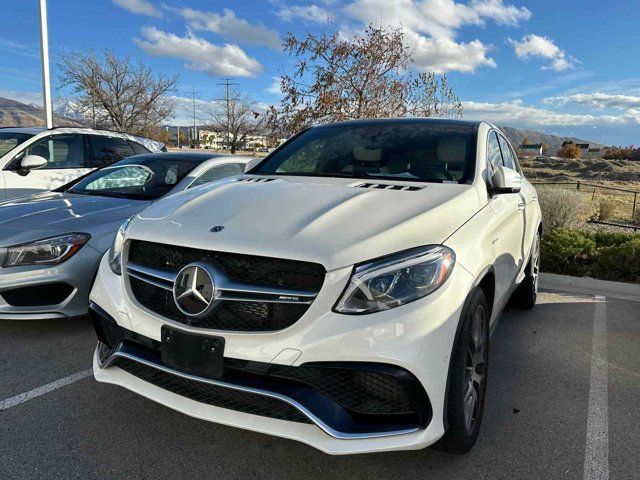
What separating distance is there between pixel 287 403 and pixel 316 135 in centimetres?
251

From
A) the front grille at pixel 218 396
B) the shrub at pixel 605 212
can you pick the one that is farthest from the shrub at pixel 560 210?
the front grille at pixel 218 396

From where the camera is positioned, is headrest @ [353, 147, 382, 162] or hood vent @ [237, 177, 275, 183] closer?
A: hood vent @ [237, 177, 275, 183]

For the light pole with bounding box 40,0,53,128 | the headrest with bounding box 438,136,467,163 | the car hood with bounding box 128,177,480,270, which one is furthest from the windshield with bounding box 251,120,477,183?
the light pole with bounding box 40,0,53,128

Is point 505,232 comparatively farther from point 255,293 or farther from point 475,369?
point 255,293

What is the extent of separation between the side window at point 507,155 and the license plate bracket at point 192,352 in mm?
3038

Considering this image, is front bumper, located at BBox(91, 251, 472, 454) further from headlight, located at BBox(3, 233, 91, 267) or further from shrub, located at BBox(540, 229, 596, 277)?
shrub, located at BBox(540, 229, 596, 277)

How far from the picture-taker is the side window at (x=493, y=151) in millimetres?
3484

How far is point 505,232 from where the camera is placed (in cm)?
319

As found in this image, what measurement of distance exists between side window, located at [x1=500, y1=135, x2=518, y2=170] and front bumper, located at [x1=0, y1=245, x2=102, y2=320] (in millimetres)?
3379

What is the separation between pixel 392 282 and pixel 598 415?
70.9 inches

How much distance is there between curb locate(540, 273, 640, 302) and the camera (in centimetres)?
562

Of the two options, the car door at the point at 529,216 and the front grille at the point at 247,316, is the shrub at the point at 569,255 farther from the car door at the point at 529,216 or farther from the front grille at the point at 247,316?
the front grille at the point at 247,316

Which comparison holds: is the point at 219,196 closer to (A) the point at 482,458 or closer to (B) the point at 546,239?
(A) the point at 482,458

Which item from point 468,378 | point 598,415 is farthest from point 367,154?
point 598,415
